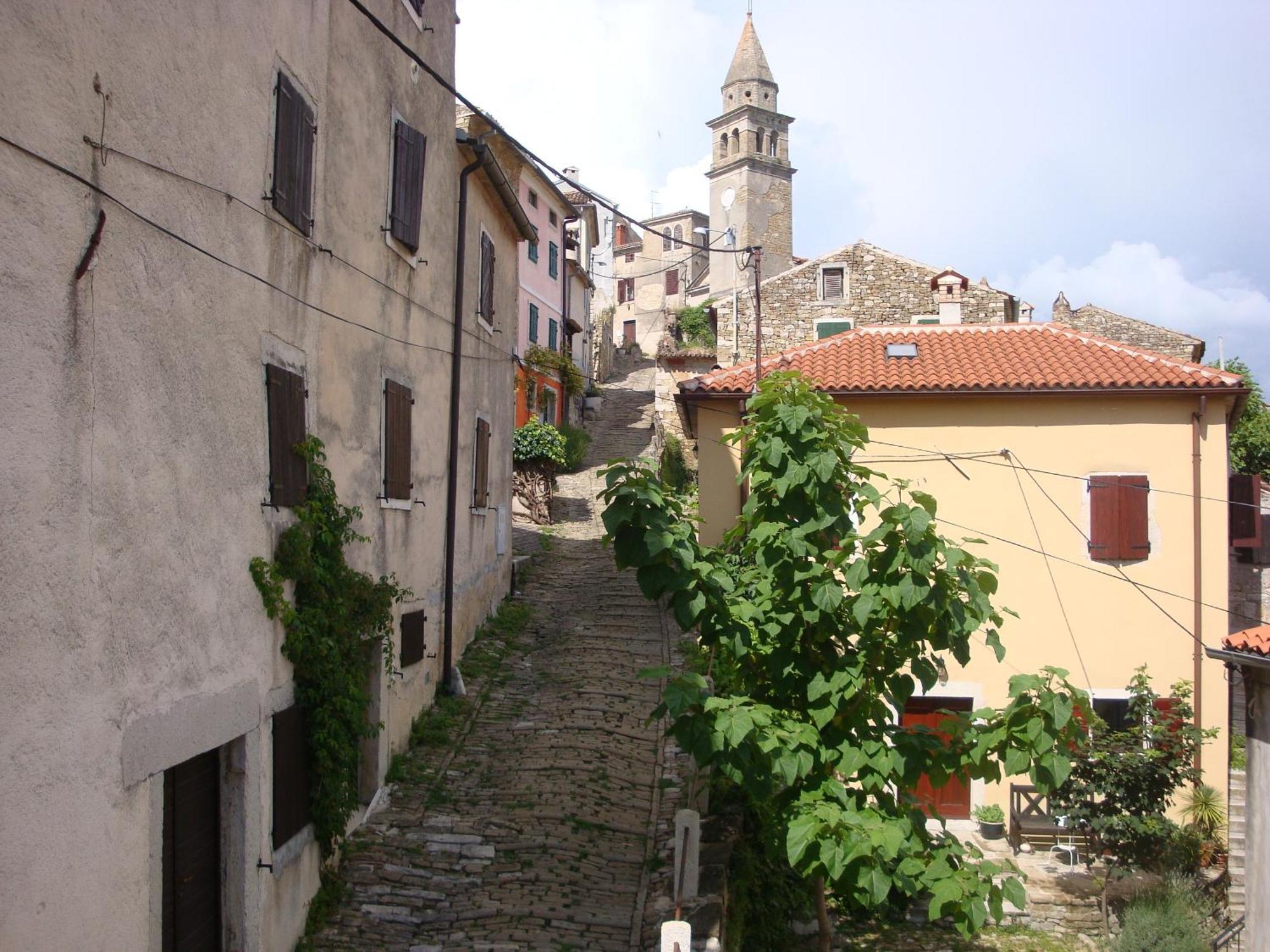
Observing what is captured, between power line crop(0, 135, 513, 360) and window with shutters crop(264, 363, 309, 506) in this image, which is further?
window with shutters crop(264, 363, 309, 506)

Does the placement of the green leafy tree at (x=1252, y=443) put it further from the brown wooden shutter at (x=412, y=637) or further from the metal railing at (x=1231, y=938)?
the brown wooden shutter at (x=412, y=637)

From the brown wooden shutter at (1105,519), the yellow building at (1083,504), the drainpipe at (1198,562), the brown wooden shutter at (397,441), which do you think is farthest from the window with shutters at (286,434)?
the drainpipe at (1198,562)

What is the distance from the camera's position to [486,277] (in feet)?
52.5

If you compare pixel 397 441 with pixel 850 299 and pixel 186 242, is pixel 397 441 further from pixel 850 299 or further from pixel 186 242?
pixel 850 299

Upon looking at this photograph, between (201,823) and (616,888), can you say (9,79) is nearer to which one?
(201,823)

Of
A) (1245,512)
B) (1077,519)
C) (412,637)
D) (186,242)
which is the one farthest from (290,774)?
(1245,512)

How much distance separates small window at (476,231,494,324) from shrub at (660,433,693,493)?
441 inches

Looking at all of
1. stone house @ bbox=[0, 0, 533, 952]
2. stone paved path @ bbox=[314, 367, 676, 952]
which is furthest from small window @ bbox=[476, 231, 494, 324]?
stone paved path @ bbox=[314, 367, 676, 952]

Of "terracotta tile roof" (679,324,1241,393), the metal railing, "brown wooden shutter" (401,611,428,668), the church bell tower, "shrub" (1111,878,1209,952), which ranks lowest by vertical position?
the metal railing

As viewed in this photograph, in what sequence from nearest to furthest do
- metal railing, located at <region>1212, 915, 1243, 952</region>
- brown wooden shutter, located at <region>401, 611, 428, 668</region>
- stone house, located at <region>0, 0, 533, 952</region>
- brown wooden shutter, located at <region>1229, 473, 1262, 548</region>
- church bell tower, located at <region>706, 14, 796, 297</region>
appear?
stone house, located at <region>0, 0, 533, 952</region>, brown wooden shutter, located at <region>401, 611, 428, 668</region>, metal railing, located at <region>1212, 915, 1243, 952</region>, brown wooden shutter, located at <region>1229, 473, 1262, 548</region>, church bell tower, located at <region>706, 14, 796, 297</region>

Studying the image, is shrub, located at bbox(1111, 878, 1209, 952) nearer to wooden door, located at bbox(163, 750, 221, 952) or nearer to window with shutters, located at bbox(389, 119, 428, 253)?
wooden door, located at bbox(163, 750, 221, 952)

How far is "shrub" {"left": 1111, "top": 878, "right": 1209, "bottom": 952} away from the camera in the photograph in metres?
11.8

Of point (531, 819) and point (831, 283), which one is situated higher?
point (831, 283)

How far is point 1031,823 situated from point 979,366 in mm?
6937
